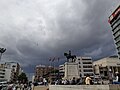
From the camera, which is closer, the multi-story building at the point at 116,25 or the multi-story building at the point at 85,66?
Answer: the multi-story building at the point at 116,25

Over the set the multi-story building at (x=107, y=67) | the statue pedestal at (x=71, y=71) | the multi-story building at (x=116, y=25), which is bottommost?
the statue pedestal at (x=71, y=71)

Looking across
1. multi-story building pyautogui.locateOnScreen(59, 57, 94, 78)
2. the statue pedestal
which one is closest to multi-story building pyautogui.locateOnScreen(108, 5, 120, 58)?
multi-story building pyautogui.locateOnScreen(59, 57, 94, 78)

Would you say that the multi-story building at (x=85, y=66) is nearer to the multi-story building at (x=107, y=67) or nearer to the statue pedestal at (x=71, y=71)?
the multi-story building at (x=107, y=67)

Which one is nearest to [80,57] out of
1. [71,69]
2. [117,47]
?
[117,47]

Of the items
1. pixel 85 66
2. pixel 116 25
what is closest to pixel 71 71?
pixel 85 66

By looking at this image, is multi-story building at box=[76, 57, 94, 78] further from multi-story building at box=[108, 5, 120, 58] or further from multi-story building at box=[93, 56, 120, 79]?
multi-story building at box=[108, 5, 120, 58]

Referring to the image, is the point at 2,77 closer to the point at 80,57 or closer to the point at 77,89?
the point at 80,57

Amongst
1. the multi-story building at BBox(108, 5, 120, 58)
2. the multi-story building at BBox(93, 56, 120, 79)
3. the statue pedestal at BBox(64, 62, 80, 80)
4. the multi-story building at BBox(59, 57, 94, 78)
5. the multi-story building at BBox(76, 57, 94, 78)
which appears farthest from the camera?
the multi-story building at BBox(76, 57, 94, 78)

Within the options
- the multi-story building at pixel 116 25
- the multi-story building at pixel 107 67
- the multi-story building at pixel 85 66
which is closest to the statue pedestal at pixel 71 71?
the multi-story building at pixel 107 67

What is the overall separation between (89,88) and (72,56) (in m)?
37.7

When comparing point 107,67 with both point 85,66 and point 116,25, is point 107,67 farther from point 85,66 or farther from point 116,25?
point 116,25

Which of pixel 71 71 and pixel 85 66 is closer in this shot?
pixel 71 71

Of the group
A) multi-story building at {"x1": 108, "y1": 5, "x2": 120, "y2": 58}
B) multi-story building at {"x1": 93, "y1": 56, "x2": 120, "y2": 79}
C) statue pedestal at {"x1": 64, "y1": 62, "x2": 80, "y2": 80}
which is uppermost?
multi-story building at {"x1": 108, "y1": 5, "x2": 120, "y2": 58}

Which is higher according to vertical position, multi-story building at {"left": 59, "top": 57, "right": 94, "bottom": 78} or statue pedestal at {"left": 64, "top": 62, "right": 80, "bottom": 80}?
multi-story building at {"left": 59, "top": 57, "right": 94, "bottom": 78}
